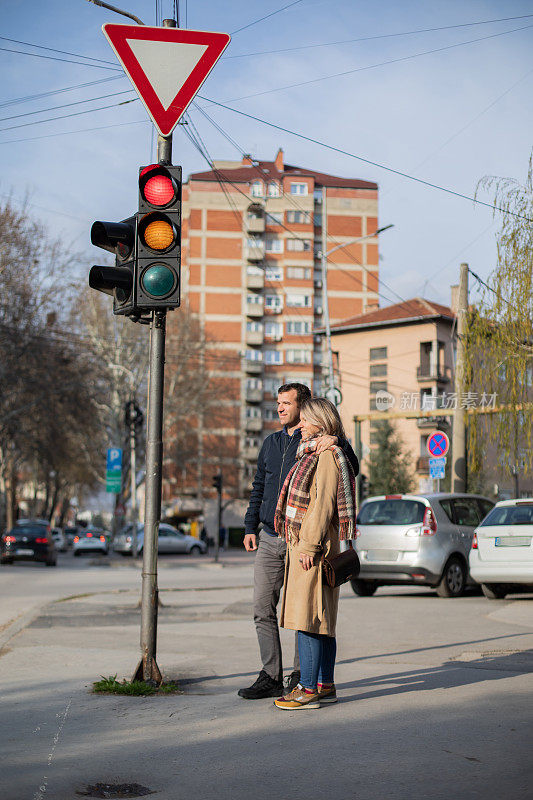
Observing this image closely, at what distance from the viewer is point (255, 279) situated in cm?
8006

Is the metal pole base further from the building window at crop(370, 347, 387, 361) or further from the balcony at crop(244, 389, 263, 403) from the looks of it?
the balcony at crop(244, 389, 263, 403)

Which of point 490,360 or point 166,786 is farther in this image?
point 490,360

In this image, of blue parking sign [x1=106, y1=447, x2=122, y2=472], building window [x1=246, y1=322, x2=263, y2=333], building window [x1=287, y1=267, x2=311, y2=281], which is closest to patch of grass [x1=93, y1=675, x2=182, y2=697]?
blue parking sign [x1=106, y1=447, x2=122, y2=472]

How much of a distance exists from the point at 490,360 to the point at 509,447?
1526mm

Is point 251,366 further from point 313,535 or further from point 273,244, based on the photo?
point 313,535

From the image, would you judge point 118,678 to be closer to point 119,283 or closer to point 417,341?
point 119,283

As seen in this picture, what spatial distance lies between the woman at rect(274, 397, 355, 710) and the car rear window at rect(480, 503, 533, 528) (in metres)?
7.98

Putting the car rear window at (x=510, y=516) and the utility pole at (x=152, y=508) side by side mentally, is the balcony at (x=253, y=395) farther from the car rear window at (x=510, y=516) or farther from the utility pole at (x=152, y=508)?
the utility pole at (x=152, y=508)

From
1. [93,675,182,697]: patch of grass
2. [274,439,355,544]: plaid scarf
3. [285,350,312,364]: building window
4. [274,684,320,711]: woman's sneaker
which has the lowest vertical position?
[93,675,182,697]: patch of grass

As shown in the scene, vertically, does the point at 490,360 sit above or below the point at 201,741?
above

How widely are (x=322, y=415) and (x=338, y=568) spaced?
94cm

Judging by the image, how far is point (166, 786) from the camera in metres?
4.27

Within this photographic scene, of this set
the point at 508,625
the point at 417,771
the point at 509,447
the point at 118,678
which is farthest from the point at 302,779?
the point at 509,447

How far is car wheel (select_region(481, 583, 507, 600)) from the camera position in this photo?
1418 centimetres
